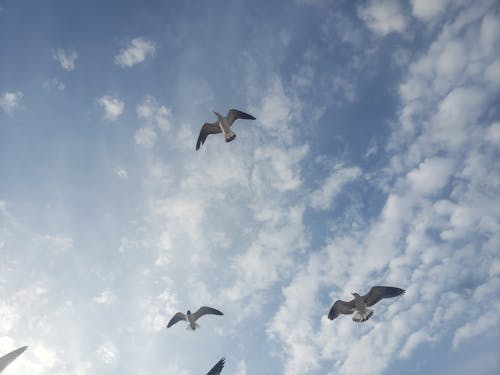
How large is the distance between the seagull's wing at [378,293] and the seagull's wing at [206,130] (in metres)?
12.9

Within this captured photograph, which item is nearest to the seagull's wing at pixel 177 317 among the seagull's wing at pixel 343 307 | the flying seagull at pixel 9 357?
the seagull's wing at pixel 343 307

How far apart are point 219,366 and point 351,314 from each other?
7.48 metres

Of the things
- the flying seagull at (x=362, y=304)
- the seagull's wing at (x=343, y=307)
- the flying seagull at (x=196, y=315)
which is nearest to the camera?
the flying seagull at (x=362, y=304)

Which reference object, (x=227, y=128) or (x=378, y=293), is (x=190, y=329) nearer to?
(x=378, y=293)

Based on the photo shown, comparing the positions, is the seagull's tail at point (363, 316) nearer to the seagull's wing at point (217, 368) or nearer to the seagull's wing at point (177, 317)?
the seagull's wing at point (217, 368)

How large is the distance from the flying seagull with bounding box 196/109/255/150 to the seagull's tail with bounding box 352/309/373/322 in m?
12.4

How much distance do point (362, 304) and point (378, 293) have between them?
3.38ft

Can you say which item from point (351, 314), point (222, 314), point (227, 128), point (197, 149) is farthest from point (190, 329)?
point (227, 128)

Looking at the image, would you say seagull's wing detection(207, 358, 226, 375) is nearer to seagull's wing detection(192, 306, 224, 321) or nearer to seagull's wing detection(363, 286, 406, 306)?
seagull's wing detection(192, 306, 224, 321)

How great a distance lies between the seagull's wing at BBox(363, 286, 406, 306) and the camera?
17.5 metres

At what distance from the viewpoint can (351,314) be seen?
18.3 metres

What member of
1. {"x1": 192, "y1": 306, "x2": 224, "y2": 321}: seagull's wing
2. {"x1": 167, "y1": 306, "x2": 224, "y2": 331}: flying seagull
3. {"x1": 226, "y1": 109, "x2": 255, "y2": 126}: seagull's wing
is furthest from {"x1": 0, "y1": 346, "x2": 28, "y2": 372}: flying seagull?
{"x1": 226, "y1": 109, "x2": 255, "y2": 126}: seagull's wing

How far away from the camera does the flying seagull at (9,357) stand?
12.4m

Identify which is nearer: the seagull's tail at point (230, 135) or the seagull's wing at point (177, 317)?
the seagull's tail at point (230, 135)
